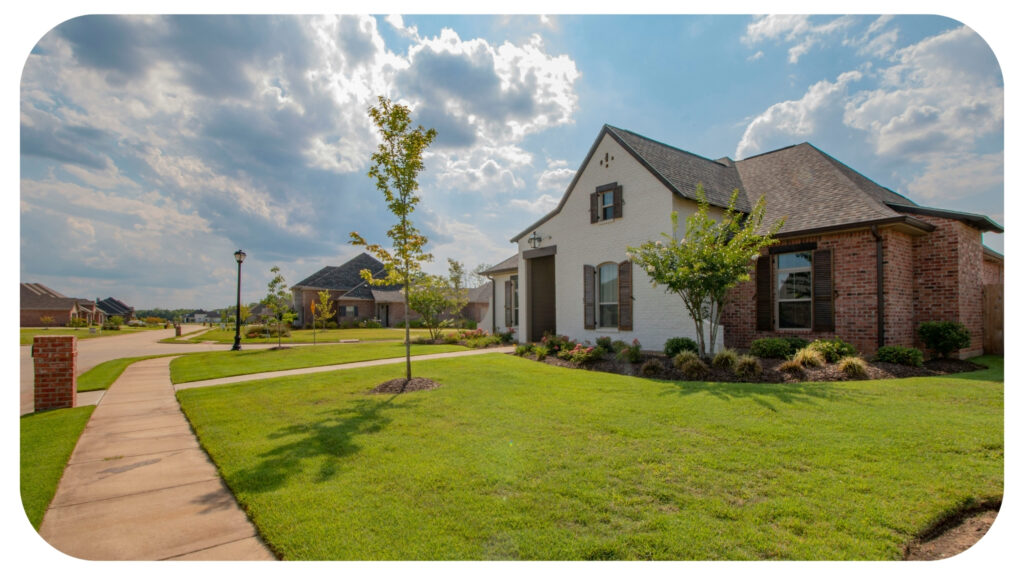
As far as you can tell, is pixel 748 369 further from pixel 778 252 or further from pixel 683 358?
pixel 778 252

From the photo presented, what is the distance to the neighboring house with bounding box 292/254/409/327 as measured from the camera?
1519 inches

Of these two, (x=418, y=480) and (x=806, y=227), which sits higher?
(x=806, y=227)

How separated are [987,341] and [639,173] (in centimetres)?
980

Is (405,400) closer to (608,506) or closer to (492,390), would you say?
(492,390)

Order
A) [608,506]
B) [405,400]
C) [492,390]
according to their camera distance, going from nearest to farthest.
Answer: [608,506], [405,400], [492,390]

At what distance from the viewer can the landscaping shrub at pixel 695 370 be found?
845 centimetres

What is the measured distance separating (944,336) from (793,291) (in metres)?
2.94

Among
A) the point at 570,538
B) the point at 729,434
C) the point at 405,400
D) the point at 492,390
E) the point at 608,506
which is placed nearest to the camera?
the point at 570,538

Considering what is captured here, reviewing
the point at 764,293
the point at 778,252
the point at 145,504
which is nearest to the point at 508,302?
the point at 764,293

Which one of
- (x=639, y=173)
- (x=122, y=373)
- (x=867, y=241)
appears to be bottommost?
(x=122, y=373)

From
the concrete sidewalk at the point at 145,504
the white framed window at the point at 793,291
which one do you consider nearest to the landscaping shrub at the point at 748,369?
the white framed window at the point at 793,291

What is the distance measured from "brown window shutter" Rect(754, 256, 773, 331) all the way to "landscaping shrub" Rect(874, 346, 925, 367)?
2.53 m

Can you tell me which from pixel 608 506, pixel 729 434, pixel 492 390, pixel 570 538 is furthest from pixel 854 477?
pixel 492 390

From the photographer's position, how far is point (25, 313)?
40.5m
